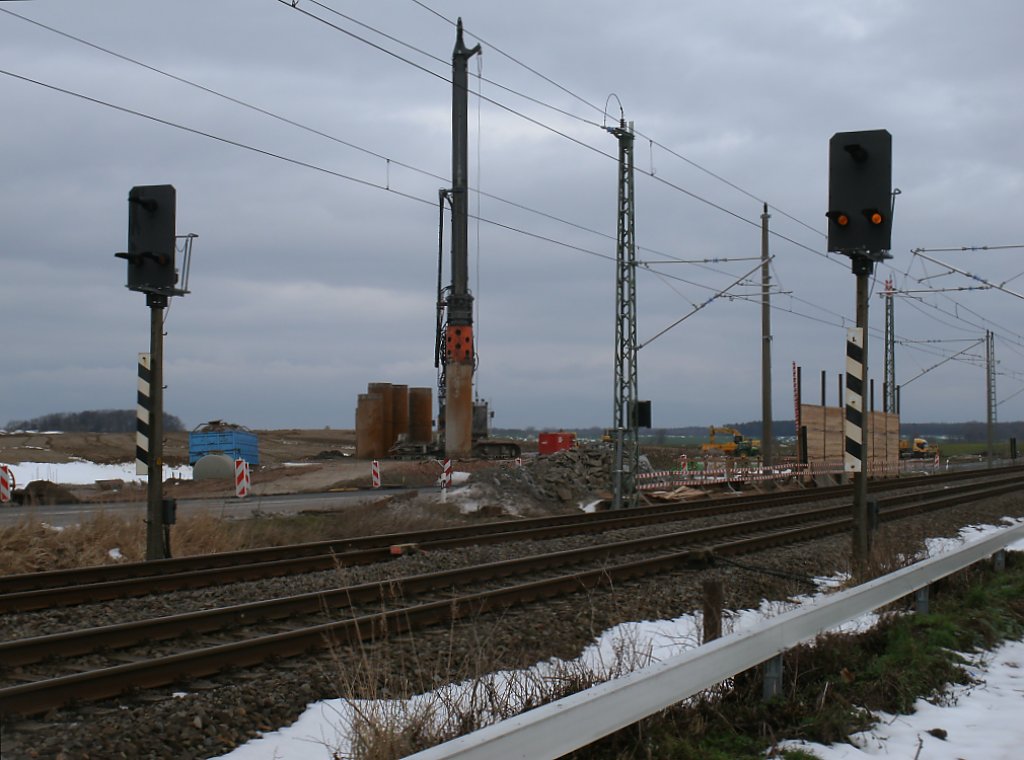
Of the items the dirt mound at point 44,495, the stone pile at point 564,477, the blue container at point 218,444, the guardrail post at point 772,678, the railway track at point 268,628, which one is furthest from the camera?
the blue container at point 218,444

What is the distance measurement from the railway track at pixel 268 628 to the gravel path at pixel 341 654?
0.18 metres

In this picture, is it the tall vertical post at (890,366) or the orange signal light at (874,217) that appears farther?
the tall vertical post at (890,366)

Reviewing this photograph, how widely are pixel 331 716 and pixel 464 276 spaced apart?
43813 mm

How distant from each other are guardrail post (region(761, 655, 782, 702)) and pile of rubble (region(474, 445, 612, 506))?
67.9ft

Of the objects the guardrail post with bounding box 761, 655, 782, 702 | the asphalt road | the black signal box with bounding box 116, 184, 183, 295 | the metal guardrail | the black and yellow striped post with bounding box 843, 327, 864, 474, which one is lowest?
the asphalt road

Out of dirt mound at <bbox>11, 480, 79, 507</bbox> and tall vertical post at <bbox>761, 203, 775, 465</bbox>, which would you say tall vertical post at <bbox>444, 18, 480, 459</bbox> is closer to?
tall vertical post at <bbox>761, 203, 775, 465</bbox>

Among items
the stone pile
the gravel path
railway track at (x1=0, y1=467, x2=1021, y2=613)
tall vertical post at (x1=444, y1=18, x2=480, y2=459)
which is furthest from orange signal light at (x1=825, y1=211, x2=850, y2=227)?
tall vertical post at (x1=444, y1=18, x2=480, y2=459)

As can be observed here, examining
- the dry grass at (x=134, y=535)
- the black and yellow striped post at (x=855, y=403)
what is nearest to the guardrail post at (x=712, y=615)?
the black and yellow striped post at (x=855, y=403)

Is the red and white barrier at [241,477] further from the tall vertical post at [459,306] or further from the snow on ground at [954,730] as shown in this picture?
the tall vertical post at [459,306]

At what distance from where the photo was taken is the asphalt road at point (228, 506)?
20.4 metres

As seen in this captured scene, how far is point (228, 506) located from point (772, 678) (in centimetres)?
A: 2064

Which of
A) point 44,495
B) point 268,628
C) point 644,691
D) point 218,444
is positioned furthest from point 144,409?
point 218,444

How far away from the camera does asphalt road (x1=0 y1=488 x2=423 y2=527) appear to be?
Result: 66.9 ft

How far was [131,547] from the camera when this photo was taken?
15.7 meters
